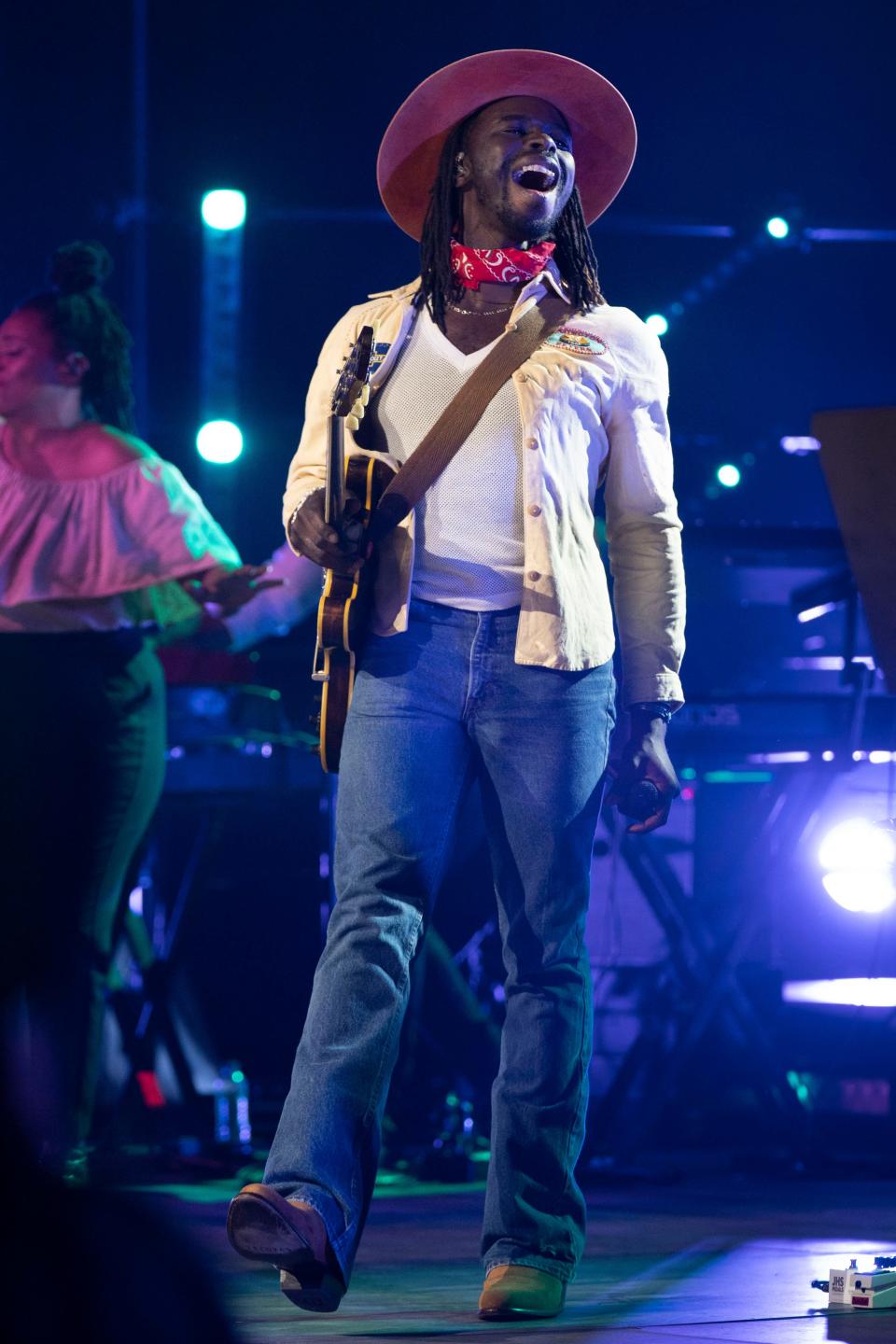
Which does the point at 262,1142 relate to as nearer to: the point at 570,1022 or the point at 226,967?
the point at 226,967

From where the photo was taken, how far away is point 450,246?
3.28 metres

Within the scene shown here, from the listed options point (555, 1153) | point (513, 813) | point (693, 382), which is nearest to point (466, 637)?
point (513, 813)

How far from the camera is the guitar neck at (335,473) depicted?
9.55 feet

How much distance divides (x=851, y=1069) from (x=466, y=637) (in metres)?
2.95

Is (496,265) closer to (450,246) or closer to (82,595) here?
(450,246)

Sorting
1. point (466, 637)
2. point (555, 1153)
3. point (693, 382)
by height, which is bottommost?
point (555, 1153)

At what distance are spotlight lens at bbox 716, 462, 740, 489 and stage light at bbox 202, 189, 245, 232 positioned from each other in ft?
8.38

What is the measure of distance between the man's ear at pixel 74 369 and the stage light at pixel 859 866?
2.50m

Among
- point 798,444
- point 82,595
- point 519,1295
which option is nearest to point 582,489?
point 519,1295

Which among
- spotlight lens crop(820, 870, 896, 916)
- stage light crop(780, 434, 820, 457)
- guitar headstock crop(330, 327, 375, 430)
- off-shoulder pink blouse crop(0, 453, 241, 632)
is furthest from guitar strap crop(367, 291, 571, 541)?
stage light crop(780, 434, 820, 457)

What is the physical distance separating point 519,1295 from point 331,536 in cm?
120

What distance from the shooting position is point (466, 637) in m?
3.03

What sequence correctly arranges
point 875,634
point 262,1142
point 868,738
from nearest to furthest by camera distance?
1. point 875,634
2. point 868,738
3. point 262,1142

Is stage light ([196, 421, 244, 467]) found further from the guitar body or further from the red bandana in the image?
the guitar body
